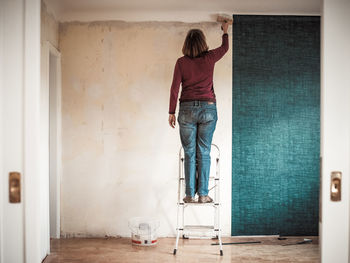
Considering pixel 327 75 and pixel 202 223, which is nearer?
pixel 327 75

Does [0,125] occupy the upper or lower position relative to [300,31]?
lower

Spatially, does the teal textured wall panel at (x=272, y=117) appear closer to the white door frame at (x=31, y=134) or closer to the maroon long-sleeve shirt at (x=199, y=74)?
the maroon long-sleeve shirt at (x=199, y=74)

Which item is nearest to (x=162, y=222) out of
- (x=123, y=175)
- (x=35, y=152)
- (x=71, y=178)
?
(x=123, y=175)

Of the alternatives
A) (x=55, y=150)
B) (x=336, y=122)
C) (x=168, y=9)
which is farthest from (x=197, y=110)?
(x=336, y=122)

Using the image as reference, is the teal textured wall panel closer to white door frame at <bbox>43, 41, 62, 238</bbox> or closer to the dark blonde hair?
the dark blonde hair

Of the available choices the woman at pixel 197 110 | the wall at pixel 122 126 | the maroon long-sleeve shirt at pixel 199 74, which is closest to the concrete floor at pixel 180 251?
the wall at pixel 122 126

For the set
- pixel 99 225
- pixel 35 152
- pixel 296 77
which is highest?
pixel 296 77

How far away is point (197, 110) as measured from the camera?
12.5ft

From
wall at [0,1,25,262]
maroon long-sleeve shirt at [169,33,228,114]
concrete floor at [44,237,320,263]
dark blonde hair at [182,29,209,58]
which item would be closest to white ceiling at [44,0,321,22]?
dark blonde hair at [182,29,209,58]

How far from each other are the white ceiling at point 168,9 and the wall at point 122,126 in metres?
0.11

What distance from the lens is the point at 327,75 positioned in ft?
4.35

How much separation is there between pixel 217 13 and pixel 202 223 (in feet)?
8.67

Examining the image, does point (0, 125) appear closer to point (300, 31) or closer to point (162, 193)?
point (162, 193)

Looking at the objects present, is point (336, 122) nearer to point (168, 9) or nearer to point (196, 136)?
point (196, 136)
